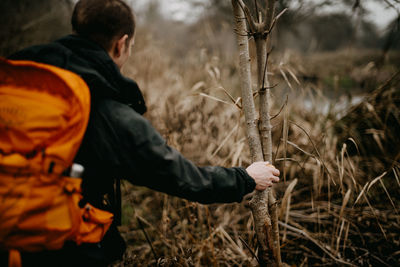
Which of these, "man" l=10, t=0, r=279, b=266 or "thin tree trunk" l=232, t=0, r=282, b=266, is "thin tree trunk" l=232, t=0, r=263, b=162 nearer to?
"thin tree trunk" l=232, t=0, r=282, b=266

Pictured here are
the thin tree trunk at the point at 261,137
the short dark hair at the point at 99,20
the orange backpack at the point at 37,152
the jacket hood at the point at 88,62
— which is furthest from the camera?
the thin tree trunk at the point at 261,137

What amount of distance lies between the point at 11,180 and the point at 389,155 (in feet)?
10.6

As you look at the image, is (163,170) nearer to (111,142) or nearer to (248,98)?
(111,142)

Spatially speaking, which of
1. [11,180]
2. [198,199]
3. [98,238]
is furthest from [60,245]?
[198,199]

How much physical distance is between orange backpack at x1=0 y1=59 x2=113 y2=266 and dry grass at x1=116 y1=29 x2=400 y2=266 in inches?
29.3

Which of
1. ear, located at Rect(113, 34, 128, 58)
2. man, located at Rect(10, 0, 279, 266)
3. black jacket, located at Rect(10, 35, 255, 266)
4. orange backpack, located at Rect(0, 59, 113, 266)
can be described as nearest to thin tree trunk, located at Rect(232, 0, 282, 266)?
man, located at Rect(10, 0, 279, 266)

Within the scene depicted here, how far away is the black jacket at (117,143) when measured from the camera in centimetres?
97

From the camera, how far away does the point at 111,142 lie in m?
0.98

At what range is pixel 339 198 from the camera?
242 centimetres

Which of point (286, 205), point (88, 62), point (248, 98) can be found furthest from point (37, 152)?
point (286, 205)

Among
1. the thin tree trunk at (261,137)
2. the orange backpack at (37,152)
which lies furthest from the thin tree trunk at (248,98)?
the orange backpack at (37,152)

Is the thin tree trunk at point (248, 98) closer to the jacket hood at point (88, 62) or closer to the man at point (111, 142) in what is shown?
the man at point (111, 142)

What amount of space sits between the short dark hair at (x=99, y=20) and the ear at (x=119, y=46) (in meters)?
0.02

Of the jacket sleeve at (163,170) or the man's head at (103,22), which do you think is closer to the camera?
the jacket sleeve at (163,170)
